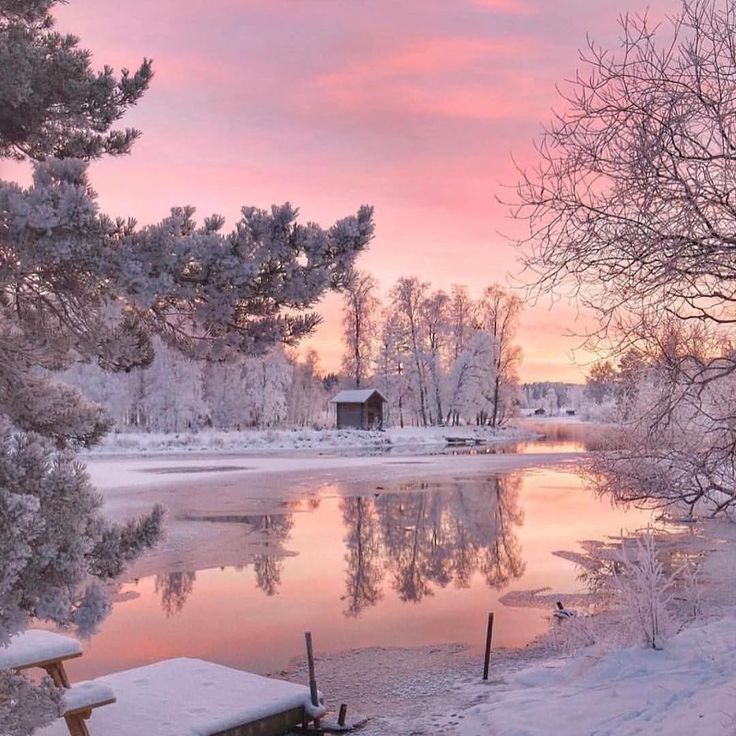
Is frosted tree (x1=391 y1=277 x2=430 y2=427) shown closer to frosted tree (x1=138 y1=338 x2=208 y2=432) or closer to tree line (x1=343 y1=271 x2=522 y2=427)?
tree line (x1=343 y1=271 x2=522 y2=427)

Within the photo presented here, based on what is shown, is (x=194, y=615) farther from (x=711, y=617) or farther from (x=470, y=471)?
(x=470, y=471)

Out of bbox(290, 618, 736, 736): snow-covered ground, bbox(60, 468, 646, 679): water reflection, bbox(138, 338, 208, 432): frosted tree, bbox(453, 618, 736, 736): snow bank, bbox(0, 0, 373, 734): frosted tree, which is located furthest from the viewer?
bbox(138, 338, 208, 432): frosted tree

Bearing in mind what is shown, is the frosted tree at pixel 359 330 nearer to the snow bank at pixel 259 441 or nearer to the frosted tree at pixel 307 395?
the snow bank at pixel 259 441

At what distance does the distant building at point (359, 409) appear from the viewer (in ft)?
197

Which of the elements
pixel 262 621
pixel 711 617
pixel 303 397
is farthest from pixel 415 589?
pixel 303 397

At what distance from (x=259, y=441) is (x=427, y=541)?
33.9 m

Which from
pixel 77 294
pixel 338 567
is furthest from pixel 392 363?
pixel 77 294

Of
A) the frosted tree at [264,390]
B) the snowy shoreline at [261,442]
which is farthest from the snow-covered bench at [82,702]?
the frosted tree at [264,390]

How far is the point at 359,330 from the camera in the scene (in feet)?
216

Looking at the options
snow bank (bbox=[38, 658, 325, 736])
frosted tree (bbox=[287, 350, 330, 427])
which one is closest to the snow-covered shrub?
snow bank (bbox=[38, 658, 325, 736])

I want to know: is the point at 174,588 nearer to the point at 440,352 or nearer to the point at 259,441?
the point at 259,441

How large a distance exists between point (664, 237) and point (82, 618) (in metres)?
4.90

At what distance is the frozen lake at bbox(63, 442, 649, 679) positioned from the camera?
11867 mm

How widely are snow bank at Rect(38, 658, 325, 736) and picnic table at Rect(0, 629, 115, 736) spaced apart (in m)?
0.35
